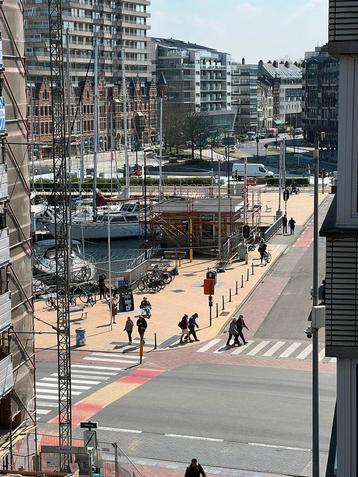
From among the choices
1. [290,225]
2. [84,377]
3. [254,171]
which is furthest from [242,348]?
[254,171]

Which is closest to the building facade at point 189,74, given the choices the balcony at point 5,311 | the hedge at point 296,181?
the hedge at point 296,181

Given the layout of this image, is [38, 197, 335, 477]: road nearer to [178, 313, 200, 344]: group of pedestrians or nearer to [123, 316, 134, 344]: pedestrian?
[178, 313, 200, 344]: group of pedestrians

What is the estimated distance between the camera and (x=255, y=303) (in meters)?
43.3

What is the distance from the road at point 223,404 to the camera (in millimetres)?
24516

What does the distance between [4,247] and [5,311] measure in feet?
4.85

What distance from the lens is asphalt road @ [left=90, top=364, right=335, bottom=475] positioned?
24.6 meters

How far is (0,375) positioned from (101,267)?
127ft

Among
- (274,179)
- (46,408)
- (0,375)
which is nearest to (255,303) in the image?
(46,408)

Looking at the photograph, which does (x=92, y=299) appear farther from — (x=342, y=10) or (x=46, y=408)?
(x=342, y=10)

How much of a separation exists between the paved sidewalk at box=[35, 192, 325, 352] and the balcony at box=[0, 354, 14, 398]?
12147mm

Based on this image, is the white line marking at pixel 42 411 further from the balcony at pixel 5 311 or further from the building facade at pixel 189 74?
the building facade at pixel 189 74

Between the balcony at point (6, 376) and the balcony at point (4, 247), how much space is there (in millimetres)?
2248

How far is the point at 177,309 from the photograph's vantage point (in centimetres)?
4275

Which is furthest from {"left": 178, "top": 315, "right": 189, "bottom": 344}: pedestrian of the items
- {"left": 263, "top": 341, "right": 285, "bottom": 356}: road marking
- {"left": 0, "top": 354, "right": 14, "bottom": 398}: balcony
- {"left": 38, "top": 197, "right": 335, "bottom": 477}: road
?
{"left": 0, "top": 354, "right": 14, "bottom": 398}: balcony
